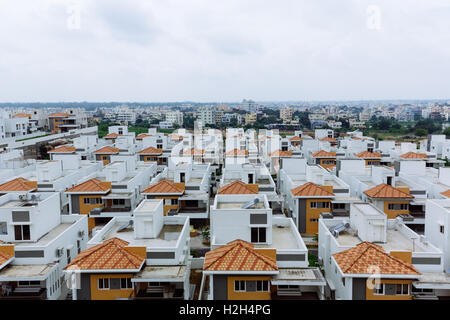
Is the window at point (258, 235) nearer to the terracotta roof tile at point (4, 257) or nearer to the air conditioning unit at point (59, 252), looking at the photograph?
the air conditioning unit at point (59, 252)

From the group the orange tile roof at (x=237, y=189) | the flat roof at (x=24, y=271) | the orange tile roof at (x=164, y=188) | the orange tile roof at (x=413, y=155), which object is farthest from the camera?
the orange tile roof at (x=413, y=155)

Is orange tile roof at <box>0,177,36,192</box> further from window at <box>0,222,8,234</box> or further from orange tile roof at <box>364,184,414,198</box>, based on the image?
orange tile roof at <box>364,184,414,198</box>

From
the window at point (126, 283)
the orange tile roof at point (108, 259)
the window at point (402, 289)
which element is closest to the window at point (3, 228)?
the orange tile roof at point (108, 259)

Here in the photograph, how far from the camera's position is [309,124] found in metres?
63.0

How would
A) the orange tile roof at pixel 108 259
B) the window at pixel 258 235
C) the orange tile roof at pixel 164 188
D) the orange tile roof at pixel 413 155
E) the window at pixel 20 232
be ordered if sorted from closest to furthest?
1. the orange tile roof at pixel 108 259
2. the window at pixel 258 235
3. the window at pixel 20 232
4. the orange tile roof at pixel 164 188
5. the orange tile roof at pixel 413 155

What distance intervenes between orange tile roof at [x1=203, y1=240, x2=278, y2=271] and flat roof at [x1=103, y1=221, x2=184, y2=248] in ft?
5.93

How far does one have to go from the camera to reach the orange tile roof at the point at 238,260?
7.04 meters

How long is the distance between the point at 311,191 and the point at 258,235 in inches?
225

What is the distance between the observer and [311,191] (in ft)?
46.0

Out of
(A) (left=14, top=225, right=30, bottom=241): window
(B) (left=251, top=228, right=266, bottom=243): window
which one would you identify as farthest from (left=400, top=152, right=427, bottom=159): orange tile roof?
(A) (left=14, top=225, right=30, bottom=241): window

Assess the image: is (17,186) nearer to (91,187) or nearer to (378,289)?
(91,187)

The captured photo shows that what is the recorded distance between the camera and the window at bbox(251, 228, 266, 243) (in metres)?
8.87

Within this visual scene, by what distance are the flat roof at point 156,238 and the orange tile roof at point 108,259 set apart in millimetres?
1041
